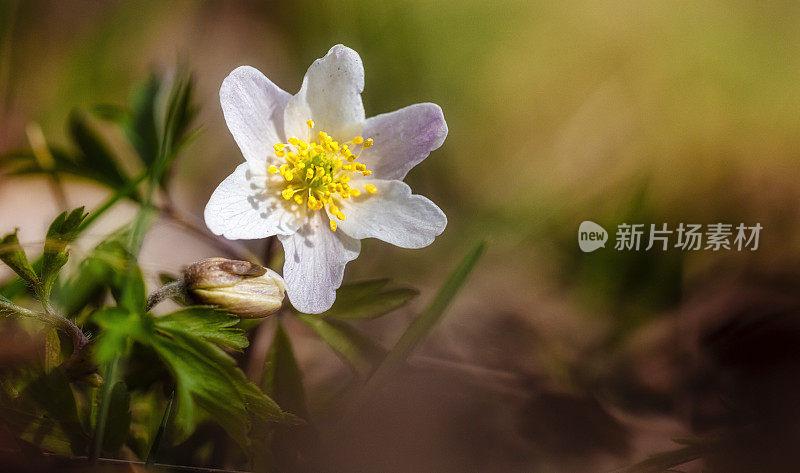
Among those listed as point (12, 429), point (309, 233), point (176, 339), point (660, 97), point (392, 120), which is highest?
point (660, 97)

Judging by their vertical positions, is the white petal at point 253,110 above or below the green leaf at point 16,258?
above

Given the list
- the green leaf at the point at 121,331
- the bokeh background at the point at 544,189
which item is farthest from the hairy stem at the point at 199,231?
the green leaf at the point at 121,331

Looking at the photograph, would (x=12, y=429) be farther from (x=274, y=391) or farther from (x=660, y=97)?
(x=660, y=97)

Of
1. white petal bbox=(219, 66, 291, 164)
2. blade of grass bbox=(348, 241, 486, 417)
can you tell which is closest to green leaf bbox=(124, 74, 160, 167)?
white petal bbox=(219, 66, 291, 164)

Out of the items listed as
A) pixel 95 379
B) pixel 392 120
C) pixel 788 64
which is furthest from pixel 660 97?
pixel 95 379

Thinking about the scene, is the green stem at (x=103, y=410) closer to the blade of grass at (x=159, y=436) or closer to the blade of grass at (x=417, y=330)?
the blade of grass at (x=159, y=436)

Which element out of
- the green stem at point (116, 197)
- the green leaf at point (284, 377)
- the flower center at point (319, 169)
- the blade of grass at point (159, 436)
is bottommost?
the blade of grass at point (159, 436)
